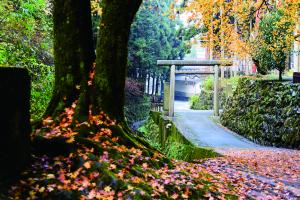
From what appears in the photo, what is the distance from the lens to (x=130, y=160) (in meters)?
5.21

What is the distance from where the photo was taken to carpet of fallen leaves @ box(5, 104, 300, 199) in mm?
4168

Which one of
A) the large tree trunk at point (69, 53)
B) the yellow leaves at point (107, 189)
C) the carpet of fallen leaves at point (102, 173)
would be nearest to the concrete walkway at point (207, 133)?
the carpet of fallen leaves at point (102, 173)

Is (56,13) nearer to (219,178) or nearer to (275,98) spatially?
(219,178)

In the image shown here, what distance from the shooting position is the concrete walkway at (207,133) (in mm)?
13523

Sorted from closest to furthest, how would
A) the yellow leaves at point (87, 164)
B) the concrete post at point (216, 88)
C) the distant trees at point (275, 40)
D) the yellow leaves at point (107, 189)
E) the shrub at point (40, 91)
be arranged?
the yellow leaves at point (107, 189) → the yellow leaves at point (87, 164) → the shrub at point (40, 91) → the distant trees at point (275, 40) → the concrete post at point (216, 88)

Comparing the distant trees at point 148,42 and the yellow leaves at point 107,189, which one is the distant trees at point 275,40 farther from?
the distant trees at point 148,42

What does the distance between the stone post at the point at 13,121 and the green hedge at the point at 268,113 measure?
33.6ft

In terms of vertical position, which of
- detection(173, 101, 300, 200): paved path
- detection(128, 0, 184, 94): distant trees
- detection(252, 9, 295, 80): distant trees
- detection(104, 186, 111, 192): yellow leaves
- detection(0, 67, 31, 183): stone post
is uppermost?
detection(128, 0, 184, 94): distant trees

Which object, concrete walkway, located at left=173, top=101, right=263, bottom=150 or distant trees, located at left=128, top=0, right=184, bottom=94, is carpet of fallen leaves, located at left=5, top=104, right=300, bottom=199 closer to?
concrete walkway, located at left=173, top=101, right=263, bottom=150

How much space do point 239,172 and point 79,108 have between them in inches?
147

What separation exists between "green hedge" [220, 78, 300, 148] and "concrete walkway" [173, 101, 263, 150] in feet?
1.68

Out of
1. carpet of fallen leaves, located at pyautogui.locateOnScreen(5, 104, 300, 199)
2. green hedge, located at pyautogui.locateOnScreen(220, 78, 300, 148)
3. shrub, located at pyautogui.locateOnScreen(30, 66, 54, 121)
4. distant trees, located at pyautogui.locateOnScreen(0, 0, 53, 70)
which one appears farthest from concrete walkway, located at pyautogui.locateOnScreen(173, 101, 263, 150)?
distant trees, located at pyautogui.locateOnScreen(0, 0, 53, 70)

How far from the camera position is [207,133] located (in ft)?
51.9

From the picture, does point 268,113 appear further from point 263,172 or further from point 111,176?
point 111,176
